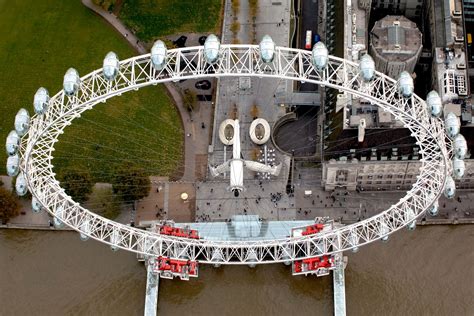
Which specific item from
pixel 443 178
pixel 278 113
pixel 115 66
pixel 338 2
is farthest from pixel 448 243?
pixel 115 66

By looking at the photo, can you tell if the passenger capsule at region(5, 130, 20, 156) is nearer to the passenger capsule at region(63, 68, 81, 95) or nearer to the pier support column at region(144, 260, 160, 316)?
the passenger capsule at region(63, 68, 81, 95)

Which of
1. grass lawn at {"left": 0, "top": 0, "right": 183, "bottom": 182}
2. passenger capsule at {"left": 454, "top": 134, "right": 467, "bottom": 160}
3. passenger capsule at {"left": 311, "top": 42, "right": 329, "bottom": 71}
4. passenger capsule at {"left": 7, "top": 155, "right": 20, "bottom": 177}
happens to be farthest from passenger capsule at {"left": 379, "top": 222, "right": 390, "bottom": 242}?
passenger capsule at {"left": 7, "top": 155, "right": 20, "bottom": 177}

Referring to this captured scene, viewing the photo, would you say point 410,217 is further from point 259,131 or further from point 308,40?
point 308,40

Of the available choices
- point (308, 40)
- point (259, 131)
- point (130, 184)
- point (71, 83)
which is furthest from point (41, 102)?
point (308, 40)


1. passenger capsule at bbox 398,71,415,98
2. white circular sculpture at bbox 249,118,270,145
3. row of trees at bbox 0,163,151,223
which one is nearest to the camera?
passenger capsule at bbox 398,71,415,98

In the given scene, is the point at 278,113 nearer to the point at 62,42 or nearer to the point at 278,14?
the point at 278,14

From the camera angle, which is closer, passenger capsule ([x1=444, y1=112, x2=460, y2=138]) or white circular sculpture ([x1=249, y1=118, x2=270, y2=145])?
passenger capsule ([x1=444, y1=112, x2=460, y2=138])
